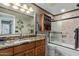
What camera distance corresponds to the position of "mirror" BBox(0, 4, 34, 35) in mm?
1701

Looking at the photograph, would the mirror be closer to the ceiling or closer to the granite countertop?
the granite countertop

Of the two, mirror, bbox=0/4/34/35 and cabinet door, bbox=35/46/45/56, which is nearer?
mirror, bbox=0/4/34/35

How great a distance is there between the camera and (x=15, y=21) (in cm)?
180

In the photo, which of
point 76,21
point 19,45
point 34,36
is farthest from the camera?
point 34,36

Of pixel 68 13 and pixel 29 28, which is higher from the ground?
pixel 68 13

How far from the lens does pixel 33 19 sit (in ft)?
6.55

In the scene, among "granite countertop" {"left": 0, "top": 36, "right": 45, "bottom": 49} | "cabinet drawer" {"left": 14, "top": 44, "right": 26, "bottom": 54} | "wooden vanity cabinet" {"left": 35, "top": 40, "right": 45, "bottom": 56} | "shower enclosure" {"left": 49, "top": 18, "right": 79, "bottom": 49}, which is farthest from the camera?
"wooden vanity cabinet" {"left": 35, "top": 40, "right": 45, "bottom": 56}

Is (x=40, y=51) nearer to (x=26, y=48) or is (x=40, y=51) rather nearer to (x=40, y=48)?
(x=40, y=48)

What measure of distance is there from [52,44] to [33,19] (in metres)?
0.57

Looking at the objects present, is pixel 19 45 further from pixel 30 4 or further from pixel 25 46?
pixel 30 4

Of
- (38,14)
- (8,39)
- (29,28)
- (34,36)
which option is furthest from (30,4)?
(8,39)

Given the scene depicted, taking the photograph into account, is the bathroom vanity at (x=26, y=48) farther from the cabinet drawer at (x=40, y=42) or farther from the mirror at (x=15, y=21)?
the mirror at (x=15, y=21)

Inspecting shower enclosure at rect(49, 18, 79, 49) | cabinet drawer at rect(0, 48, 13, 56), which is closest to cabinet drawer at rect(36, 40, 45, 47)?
shower enclosure at rect(49, 18, 79, 49)

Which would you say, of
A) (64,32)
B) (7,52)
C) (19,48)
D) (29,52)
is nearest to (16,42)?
(19,48)
